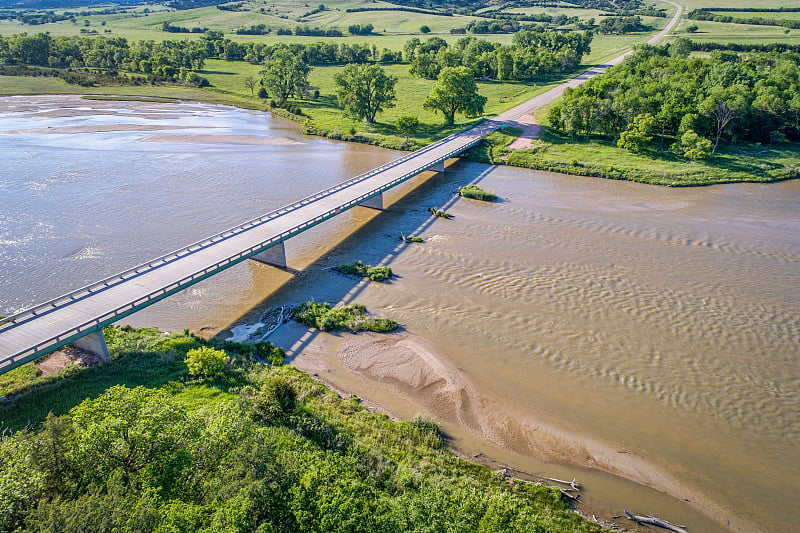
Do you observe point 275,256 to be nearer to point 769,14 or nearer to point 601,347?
point 601,347

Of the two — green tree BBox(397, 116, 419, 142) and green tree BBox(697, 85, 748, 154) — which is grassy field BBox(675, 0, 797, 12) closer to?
green tree BBox(697, 85, 748, 154)

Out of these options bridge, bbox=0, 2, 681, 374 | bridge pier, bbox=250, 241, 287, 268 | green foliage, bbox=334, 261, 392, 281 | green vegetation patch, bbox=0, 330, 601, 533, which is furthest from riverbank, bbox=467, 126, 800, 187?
green vegetation patch, bbox=0, 330, 601, 533

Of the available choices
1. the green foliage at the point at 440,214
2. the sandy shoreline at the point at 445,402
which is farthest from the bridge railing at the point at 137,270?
the sandy shoreline at the point at 445,402

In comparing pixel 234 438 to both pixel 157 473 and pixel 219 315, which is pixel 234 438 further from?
pixel 219 315

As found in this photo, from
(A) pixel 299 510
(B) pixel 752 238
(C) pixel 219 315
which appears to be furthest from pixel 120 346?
(B) pixel 752 238

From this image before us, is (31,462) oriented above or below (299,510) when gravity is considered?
above

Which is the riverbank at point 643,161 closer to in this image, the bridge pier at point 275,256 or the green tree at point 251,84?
the bridge pier at point 275,256

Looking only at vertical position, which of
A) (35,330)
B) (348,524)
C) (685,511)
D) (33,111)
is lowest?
(685,511)

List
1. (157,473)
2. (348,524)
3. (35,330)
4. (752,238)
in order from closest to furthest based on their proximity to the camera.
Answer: (348,524) < (157,473) < (35,330) < (752,238)
